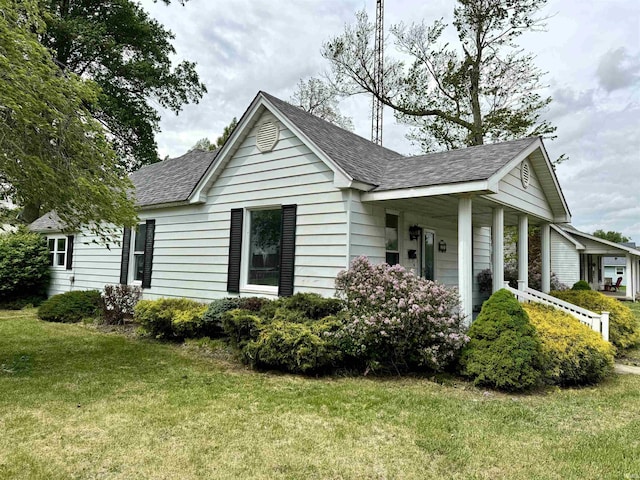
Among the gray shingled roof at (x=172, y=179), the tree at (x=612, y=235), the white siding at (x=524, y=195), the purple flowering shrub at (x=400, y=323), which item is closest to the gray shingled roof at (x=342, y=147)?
the purple flowering shrub at (x=400, y=323)

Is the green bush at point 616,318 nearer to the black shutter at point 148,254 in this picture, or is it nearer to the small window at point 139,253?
the black shutter at point 148,254

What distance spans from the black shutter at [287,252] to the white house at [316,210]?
0.02 meters

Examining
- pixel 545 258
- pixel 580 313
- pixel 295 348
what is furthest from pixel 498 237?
pixel 295 348

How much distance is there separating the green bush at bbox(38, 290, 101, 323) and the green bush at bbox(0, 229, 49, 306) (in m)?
3.62

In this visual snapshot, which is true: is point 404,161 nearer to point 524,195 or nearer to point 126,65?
point 524,195

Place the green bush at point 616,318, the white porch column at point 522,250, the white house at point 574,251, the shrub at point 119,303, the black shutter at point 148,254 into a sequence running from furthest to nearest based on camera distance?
the white house at point 574,251 < the black shutter at point 148,254 < the shrub at point 119,303 < the white porch column at point 522,250 < the green bush at point 616,318

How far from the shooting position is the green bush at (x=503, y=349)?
547cm

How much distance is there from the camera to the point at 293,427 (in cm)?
412

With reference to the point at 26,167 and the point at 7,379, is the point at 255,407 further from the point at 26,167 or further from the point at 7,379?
the point at 26,167

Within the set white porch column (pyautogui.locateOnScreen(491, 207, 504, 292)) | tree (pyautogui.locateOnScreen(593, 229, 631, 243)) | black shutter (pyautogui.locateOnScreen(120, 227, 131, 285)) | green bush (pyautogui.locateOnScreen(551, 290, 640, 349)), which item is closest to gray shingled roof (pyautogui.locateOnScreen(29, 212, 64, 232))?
black shutter (pyautogui.locateOnScreen(120, 227, 131, 285))

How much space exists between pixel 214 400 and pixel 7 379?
3.14m

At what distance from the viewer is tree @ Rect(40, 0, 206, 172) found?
19842 millimetres

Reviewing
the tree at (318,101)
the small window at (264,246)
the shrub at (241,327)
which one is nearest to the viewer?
the shrub at (241,327)

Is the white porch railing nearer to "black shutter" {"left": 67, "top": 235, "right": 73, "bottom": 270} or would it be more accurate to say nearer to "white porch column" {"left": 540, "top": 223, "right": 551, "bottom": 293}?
"white porch column" {"left": 540, "top": 223, "right": 551, "bottom": 293}
